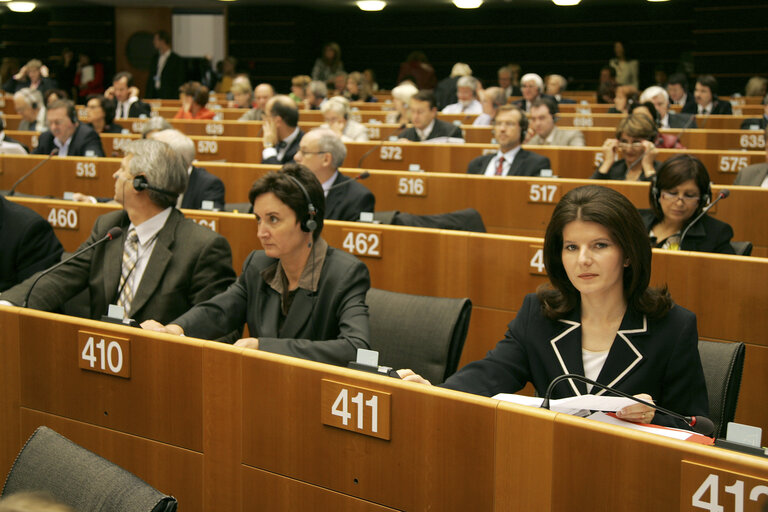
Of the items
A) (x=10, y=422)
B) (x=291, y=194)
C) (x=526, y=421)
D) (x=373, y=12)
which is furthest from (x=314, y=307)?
(x=373, y=12)

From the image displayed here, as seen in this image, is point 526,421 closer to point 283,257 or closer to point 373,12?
point 283,257

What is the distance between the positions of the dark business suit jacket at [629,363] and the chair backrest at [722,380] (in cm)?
12

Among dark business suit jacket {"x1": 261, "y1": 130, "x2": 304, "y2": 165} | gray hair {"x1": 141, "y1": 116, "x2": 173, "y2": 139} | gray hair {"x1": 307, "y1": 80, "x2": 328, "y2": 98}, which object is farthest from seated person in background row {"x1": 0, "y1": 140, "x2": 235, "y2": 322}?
gray hair {"x1": 307, "y1": 80, "x2": 328, "y2": 98}

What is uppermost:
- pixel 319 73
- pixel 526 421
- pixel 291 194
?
pixel 319 73

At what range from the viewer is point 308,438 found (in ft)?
5.22

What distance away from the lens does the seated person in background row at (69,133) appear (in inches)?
238

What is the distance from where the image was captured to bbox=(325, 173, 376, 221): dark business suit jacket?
4160 mm

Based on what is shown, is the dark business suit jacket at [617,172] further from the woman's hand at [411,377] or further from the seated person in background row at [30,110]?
the seated person in background row at [30,110]

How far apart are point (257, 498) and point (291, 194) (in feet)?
3.48

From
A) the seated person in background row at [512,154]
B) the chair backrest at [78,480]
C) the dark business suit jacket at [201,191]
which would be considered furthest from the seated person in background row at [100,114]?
the chair backrest at [78,480]

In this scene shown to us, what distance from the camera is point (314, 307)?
8.01 feet

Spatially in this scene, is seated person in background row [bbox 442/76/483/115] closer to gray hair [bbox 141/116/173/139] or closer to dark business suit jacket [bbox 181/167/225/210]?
gray hair [bbox 141/116/173/139]

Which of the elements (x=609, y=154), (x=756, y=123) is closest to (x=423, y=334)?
(x=609, y=154)

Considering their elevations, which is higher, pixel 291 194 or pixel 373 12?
pixel 373 12
